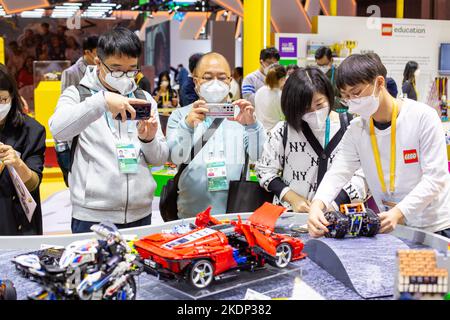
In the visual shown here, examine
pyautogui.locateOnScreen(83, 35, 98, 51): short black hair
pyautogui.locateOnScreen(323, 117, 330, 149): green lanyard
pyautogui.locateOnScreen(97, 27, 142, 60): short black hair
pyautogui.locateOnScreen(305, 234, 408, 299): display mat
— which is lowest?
pyautogui.locateOnScreen(305, 234, 408, 299): display mat

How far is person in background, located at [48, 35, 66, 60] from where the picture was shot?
448 inches

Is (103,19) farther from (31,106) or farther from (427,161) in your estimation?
(427,161)

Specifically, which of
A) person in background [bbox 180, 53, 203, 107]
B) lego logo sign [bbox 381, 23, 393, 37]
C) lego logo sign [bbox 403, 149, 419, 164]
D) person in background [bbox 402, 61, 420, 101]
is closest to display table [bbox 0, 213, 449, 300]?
lego logo sign [bbox 403, 149, 419, 164]

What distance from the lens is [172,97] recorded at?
1043cm

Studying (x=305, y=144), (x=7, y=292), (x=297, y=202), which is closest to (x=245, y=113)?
(x=305, y=144)

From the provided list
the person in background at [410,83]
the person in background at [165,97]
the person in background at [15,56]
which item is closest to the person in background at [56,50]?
the person in background at [15,56]

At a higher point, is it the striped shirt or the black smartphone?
the striped shirt

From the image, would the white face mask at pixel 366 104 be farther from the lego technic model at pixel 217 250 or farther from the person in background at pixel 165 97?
the person in background at pixel 165 97

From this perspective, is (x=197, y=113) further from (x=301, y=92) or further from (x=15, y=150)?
(x=15, y=150)

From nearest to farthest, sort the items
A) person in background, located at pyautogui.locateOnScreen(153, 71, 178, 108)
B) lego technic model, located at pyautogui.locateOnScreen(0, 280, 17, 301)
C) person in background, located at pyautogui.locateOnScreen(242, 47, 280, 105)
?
lego technic model, located at pyautogui.locateOnScreen(0, 280, 17, 301) → person in background, located at pyautogui.locateOnScreen(242, 47, 280, 105) → person in background, located at pyautogui.locateOnScreen(153, 71, 178, 108)

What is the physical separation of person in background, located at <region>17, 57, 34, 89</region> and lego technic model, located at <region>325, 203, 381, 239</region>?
9.57 m

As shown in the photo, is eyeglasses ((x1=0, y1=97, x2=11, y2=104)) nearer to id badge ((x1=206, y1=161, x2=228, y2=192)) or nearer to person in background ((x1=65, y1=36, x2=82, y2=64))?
id badge ((x1=206, y1=161, x2=228, y2=192))

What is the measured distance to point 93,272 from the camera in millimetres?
1365
